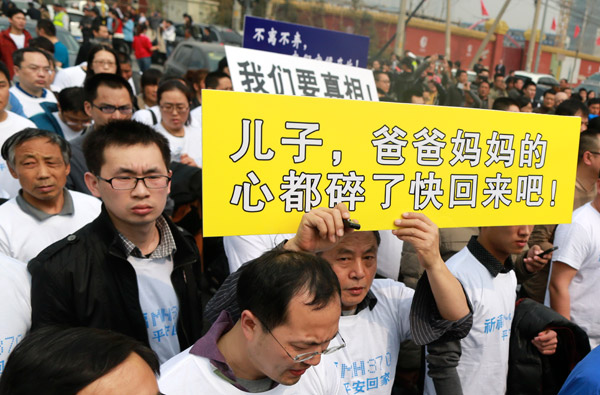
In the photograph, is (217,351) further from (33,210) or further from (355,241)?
(33,210)

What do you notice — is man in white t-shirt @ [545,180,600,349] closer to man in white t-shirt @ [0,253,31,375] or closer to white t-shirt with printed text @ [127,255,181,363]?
white t-shirt with printed text @ [127,255,181,363]

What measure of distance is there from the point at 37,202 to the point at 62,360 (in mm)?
1696

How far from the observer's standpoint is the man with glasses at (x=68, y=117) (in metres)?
3.91

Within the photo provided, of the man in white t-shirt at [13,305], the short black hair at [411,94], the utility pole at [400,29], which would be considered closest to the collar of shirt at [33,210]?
the man in white t-shirt at [13,305]

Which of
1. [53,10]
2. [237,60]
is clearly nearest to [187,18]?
[53,10]

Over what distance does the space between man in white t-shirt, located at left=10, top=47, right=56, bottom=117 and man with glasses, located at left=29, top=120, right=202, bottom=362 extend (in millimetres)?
2940

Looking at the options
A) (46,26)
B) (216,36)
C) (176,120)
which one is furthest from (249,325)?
(216,36)

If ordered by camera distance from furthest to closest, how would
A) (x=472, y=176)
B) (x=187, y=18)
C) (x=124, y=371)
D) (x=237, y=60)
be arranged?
1. (x=187, y=18)
2. (x=237, y=60)
3. (x=472, y=176)
4. (x=124, y=371)

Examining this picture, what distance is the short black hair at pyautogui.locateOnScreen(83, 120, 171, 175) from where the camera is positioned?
2.07 metres

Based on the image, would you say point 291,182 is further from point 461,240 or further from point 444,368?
point 461,240

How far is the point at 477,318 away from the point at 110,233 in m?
1.53

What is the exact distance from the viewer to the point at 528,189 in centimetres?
208

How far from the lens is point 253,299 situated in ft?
5.05

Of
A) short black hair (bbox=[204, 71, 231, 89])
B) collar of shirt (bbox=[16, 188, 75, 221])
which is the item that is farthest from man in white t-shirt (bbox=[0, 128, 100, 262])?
short black hair (bbox=[204, 71, 231, 89])
